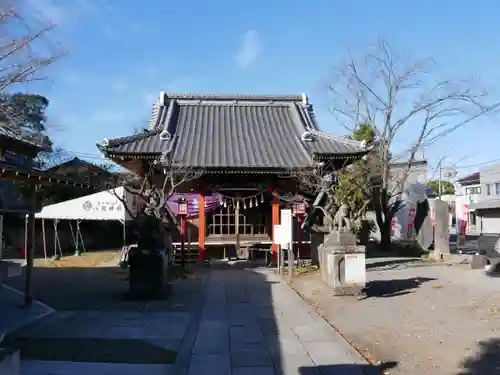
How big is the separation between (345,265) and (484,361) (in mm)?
5256

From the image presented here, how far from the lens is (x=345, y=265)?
1138 cm

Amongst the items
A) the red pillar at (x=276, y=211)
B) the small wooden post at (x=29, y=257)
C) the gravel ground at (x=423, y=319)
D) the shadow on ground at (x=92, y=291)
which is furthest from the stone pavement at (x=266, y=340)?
the red pillar at (x=276, y=211)

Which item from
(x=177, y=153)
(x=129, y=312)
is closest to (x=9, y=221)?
(x=177, y=153)

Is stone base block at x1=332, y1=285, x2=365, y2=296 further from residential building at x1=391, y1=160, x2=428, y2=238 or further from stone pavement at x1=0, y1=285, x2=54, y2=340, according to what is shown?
residential building at x1=391, y1=160, x2=428, y2=238

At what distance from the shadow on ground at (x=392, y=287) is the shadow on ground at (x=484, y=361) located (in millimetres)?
4431

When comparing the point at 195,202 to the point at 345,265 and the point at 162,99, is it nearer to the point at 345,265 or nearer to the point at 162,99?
the point at 162,99

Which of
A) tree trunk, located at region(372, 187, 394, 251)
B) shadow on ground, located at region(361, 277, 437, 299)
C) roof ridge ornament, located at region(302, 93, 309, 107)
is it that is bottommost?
shadow on ground, located at region(361, 277, 437, 299)

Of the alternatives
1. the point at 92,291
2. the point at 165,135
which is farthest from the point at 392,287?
the point at 165,135

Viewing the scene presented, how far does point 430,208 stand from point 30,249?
1862 centimetres

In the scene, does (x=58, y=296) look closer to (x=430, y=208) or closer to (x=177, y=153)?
(x=177, y=153)

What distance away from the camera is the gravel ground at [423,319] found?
632 centimetres

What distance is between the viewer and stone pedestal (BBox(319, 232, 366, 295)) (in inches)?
445

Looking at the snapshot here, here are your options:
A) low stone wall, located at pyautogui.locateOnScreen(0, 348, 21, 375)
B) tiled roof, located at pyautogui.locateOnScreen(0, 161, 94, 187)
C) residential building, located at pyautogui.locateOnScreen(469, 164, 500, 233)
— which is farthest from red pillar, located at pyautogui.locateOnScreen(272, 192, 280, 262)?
residential building, located at pyautogui.locateOnScreen(469, 164, 500, 233)

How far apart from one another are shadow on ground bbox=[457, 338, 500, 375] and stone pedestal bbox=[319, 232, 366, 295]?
432cm
